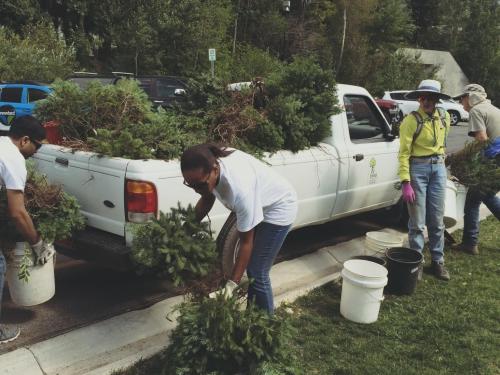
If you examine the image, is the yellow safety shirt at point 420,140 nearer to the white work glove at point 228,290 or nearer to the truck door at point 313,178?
the truck door at point 313,178

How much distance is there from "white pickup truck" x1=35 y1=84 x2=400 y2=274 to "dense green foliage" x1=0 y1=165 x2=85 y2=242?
211 mm

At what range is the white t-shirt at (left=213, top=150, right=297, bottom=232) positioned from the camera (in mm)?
2795

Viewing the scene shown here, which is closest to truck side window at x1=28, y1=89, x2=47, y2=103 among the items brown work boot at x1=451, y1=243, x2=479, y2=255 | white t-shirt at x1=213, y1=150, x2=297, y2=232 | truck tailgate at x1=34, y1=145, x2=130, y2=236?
truck tailgate at x1=34, y1=145, x2=130, y2=236

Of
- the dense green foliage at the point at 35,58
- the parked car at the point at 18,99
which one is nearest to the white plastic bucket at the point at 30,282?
the parked car at the point at 18,99

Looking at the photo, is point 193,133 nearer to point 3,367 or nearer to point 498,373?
point 3,367

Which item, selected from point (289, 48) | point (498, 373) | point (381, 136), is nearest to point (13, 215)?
point (498, 373)

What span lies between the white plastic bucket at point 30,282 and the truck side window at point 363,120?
352 cm

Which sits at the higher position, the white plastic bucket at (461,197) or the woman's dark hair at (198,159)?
the woman's dark hair at (198,159)

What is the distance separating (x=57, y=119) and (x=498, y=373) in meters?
4.03

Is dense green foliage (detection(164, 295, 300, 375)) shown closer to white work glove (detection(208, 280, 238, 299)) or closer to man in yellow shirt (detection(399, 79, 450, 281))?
white work glove (detection(208, 280, 238, 299))

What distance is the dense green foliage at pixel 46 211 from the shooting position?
3.56 m

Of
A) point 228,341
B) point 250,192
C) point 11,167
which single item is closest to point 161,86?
point 11,167

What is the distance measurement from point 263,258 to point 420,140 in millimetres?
2335

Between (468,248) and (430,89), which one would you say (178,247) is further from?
(468,248)
